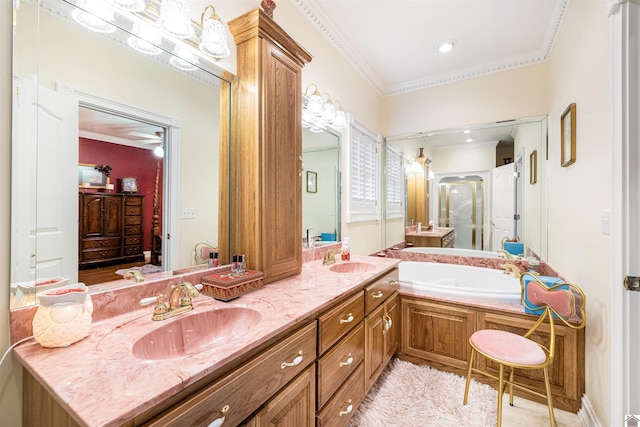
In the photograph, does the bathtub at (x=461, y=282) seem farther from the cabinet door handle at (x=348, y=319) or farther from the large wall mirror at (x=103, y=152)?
the large wall mirror at (x=103, y=152)

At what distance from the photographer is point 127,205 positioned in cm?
113

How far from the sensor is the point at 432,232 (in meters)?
3.30

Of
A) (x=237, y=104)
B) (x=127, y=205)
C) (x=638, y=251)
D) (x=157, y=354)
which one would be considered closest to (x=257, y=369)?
(x=157, y=354)

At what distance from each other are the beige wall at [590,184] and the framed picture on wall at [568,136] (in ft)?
0.16

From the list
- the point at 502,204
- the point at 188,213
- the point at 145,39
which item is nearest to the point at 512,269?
the point at 502,204

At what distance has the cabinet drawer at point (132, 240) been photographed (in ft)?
3.71

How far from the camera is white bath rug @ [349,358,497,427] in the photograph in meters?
1.59

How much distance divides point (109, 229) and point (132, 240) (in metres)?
0.10

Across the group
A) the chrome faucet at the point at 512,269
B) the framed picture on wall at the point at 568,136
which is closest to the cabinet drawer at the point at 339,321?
the framed picture on wall at the point at 568,136

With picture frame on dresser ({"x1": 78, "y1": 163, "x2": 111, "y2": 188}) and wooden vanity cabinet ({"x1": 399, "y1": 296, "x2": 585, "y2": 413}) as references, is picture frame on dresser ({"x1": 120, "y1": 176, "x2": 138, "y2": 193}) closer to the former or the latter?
picture frame on dresser ({"x1": 78, "y1": 163, "x2": 111, "y2": 188})

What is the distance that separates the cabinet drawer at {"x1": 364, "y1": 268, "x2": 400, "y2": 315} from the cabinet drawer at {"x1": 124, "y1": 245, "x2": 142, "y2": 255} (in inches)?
46.9

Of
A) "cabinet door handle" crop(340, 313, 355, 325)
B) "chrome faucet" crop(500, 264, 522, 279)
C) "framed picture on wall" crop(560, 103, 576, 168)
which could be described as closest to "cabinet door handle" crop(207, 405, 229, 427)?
"cabinet door handle" crop(340, 313, 355, 325)

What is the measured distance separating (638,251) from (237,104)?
6.54ft

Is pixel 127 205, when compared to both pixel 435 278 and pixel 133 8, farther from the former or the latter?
pixel 435 278
